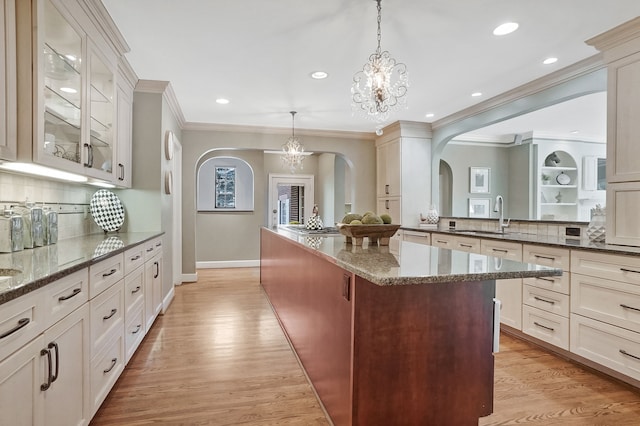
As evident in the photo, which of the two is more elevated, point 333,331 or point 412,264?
point 412,264

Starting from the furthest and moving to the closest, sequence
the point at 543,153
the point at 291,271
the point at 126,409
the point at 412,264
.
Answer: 1. the point at 543,153
2. the point at 291,271
3. the point at 126,409
4. the point at 412,264

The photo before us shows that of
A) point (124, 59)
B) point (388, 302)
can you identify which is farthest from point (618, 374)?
point (124, 59)

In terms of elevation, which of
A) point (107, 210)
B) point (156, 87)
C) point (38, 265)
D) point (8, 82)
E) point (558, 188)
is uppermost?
point (156, 87)

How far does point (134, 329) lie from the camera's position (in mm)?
2568

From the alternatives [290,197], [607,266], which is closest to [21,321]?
[607,266]

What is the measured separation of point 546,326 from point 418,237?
206 cm

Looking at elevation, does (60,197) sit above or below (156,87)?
below

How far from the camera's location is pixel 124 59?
3092 millimetres

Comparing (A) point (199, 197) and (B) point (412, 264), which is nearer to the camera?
(B) point (412, 264)

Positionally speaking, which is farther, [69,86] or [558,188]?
[558,188]

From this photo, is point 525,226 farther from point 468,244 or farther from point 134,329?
point 134,329

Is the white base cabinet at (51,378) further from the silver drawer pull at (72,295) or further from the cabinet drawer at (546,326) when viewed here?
the cabinet drawer at (546,326)

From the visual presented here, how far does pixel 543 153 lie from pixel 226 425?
22.5 feet

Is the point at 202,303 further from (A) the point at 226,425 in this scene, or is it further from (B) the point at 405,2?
(B) the point at 405,2
